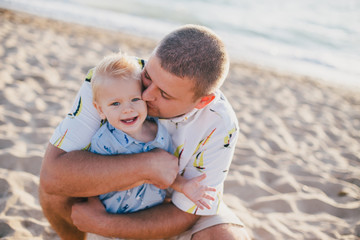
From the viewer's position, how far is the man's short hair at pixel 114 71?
1.98 m

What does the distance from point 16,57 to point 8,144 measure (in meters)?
2.55

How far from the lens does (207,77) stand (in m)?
2.12

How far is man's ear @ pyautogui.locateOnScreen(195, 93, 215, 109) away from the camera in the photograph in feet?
7.09

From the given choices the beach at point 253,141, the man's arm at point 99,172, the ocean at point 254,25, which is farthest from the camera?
the ocean at point 254,25

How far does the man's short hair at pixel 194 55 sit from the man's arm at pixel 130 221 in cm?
82

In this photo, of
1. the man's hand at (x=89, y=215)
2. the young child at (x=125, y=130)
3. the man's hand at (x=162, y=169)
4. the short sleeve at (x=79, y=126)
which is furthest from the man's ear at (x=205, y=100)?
the man's hand at (x=89, y=215)

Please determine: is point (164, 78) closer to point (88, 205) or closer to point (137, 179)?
point (137, 179)

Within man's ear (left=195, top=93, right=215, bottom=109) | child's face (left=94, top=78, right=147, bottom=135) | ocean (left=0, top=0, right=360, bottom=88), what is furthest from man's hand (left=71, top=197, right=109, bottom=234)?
ocean (left=0, top=0, right=360, bottom=88)

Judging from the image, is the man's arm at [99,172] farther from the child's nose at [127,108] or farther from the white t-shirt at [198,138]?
the child's nose at [127,108]

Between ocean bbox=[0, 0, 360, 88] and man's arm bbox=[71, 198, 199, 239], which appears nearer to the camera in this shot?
man's arm bbox=[71, 198, 199, 239]

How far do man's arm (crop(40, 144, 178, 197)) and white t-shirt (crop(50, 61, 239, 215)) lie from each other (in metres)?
0.13

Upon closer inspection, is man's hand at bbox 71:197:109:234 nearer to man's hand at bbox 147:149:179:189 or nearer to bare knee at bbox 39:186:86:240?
bare knee at bbox 39:186:86:240

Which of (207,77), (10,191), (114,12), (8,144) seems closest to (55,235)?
(10,191)

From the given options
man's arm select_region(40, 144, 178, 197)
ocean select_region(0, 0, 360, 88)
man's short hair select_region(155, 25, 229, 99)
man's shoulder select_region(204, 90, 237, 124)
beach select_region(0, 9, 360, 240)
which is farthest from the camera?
ocean select_region(0, 0, 360, 88)
